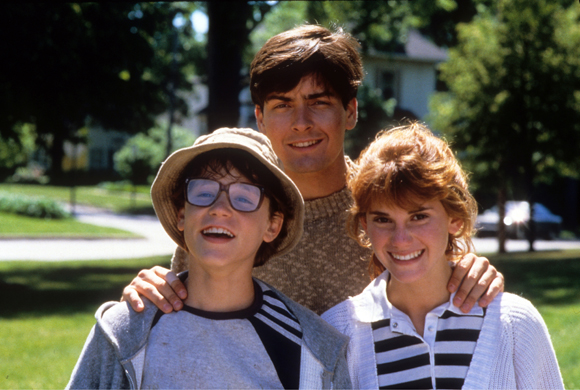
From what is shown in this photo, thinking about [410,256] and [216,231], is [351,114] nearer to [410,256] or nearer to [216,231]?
[410,256]

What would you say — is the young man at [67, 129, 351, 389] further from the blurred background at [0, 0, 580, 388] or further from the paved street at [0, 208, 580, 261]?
the paved street at [0, 208, 580, 261]

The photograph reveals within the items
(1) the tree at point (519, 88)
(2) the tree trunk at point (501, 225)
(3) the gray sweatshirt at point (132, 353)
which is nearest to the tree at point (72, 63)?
(3) the gray sweatshirt at point (132, 353)

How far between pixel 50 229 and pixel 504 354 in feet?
65.7

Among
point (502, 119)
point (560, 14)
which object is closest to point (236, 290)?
point (502, 119)

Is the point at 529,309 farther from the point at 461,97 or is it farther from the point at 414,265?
the point at 461,97

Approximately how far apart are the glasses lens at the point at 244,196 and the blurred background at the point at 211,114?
1.46m

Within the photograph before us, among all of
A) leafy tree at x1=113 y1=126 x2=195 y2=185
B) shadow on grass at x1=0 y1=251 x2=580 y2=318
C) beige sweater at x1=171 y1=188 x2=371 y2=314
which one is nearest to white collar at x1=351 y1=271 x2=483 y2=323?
beige sweater at x1=171 y1=188 x2=371 y2=314

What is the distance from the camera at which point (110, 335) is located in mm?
2045

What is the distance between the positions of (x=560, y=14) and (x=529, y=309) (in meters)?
15.4

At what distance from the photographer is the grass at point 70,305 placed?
19.7 ft

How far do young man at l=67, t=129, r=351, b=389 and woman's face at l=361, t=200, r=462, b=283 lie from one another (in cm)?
35

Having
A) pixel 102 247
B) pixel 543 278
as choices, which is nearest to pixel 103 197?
pixel 102 247

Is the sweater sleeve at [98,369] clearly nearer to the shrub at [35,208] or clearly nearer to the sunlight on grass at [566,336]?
the sunlight on grass at [566,336]

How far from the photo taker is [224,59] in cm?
891
